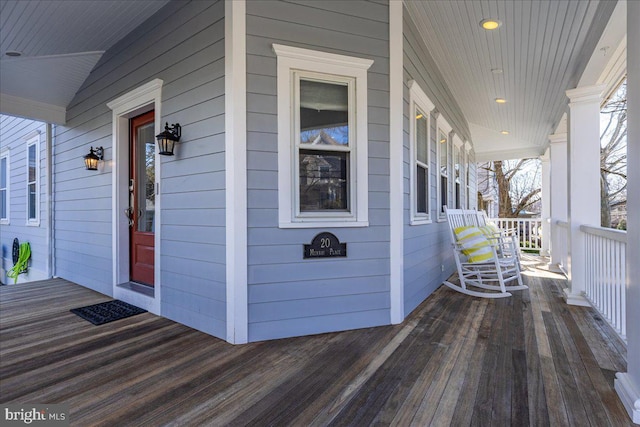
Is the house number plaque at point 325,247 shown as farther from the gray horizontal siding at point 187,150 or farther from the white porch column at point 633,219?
the white porch column at point 633,219

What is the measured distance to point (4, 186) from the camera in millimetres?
7742

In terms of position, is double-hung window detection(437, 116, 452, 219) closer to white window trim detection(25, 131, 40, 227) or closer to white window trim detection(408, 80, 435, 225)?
white window trim detection(408, 80, 435, 225)

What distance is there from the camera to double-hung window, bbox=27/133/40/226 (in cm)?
593

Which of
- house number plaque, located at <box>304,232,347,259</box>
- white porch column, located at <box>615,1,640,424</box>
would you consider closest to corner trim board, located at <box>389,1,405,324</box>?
house number plaque, located at <box>304,232,347,259</box>

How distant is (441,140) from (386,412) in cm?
409

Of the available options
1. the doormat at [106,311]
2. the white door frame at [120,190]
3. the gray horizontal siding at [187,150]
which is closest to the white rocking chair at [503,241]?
the gray horizontal siding at [187,150]

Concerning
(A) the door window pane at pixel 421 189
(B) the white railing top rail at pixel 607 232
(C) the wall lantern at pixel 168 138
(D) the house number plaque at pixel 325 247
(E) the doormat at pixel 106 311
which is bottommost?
(E) the doormat at pixel 106 311

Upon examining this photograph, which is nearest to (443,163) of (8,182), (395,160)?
(395,160)

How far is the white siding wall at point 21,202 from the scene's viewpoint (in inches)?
224

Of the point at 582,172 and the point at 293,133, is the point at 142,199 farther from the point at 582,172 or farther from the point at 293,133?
the point at 582,172

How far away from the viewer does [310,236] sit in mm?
2775

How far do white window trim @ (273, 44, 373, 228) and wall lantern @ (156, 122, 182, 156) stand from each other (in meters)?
1.02

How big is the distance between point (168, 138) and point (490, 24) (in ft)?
10.1

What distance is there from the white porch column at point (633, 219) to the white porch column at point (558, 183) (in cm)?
460
